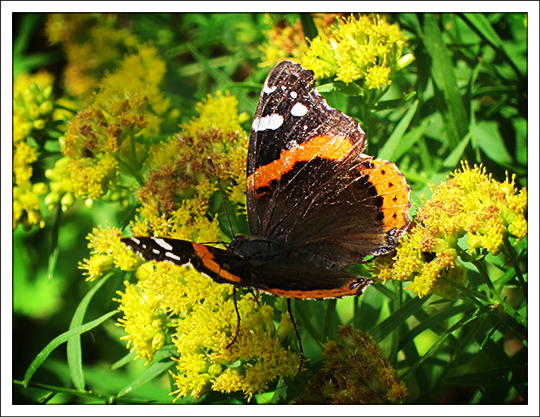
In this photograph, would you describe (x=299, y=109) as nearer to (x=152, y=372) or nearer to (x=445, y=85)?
(x=445, y=85)

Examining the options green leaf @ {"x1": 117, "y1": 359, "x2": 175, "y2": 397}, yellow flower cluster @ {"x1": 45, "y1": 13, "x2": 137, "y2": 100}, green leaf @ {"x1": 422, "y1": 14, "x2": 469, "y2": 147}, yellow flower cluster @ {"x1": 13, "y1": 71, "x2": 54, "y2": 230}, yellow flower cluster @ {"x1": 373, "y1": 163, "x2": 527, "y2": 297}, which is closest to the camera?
yellow flower cluster @ {"x1": 373, "y1": 163, "x2": 527, "y2": 297}

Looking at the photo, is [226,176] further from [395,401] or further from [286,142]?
[395,401]

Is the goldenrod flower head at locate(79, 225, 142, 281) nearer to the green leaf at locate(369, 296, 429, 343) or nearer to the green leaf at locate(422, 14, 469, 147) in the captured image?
the green leaf at locate(369, 296, 429, 343)

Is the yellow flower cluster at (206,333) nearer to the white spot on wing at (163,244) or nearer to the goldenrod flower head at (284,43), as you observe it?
the white spot on wing at (163,244)

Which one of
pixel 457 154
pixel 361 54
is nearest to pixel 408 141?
pixel 457 154

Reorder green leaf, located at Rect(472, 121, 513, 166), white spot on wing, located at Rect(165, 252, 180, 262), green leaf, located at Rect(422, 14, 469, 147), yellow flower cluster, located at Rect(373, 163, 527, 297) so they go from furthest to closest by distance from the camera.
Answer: green leaf, located at Rect(472, 121, 513, 166)
green leaf, located at Rect(422, 14, 469, 147)
yellow flower cluster, located at Rect(373, 163, 527, 297)
white spot on wing, located at Rect(165, 252, 180, 262)

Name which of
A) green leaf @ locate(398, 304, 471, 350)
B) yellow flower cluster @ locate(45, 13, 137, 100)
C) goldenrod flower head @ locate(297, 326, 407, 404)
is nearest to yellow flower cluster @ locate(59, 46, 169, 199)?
yellow flower cluster @ locate(45, 13, 137, 100)

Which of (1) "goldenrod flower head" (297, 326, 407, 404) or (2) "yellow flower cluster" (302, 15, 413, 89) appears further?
(2) "yellow flower cluster" (302, 15, 413, 89)
